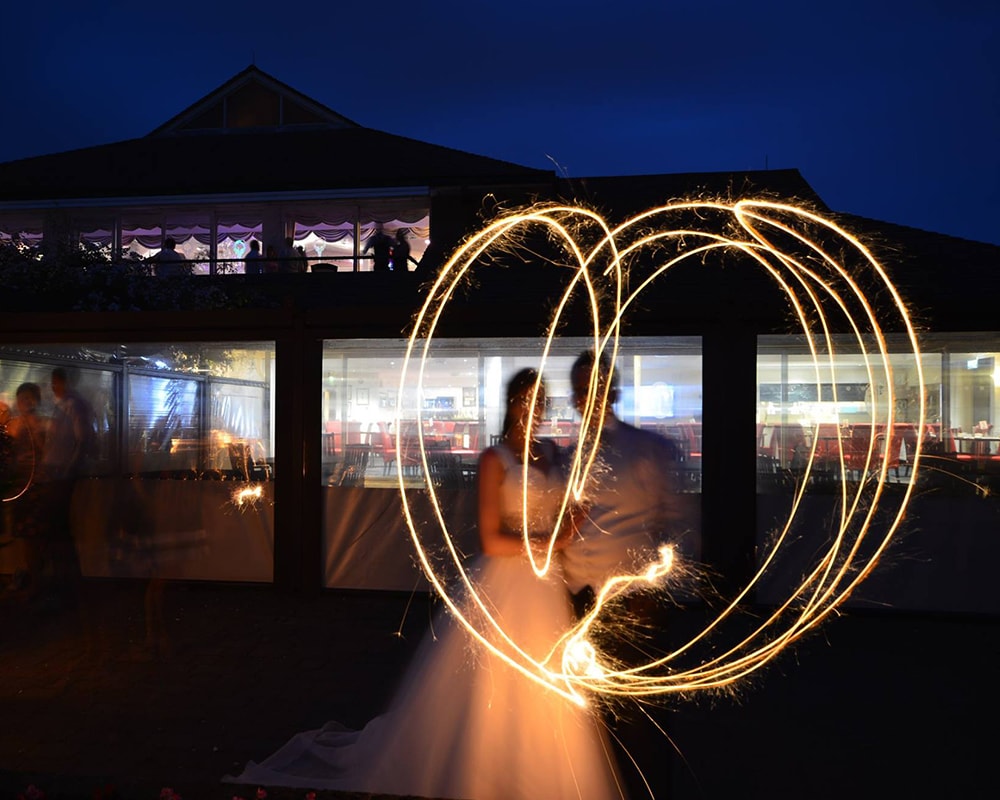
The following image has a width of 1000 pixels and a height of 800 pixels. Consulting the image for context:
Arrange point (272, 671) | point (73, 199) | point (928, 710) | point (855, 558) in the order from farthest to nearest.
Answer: point (73, 199), point (855, 558), point (272, 671), point (928, 710)

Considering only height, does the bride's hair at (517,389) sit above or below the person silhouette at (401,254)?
below

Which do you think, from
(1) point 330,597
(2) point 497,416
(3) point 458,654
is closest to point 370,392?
(2) point 497,416

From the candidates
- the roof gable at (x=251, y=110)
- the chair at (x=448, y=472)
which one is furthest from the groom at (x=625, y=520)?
the roof gable at (x=251, y=110)

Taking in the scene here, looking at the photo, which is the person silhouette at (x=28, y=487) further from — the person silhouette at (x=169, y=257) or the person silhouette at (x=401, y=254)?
the person silhouette at (x=169, y=257)

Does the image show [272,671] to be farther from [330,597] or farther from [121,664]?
[330,597]

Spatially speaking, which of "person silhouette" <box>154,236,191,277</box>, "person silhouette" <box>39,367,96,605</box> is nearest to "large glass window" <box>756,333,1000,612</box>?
"person silhouette" <box>39,367,96,605</box>

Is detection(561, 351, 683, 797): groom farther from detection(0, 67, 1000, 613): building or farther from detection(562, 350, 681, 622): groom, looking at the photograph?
detection(0, 67, 1000, 613): building

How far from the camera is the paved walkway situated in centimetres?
429

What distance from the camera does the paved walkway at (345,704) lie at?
4.29 meters

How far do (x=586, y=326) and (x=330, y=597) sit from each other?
3.49m

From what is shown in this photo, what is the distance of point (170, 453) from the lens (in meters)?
8.65

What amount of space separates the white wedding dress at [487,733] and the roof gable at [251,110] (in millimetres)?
16895

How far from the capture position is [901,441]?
7.95 meters

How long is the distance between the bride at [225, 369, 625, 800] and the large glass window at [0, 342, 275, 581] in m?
4.20
